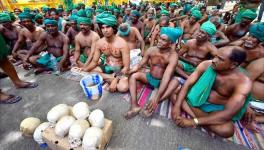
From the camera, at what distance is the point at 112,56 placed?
356 cm

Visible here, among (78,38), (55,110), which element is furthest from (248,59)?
(78,38)

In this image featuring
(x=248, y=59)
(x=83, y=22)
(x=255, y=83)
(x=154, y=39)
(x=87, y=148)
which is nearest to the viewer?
(x=87, y=148)

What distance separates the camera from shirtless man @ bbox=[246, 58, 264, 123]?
2609mm

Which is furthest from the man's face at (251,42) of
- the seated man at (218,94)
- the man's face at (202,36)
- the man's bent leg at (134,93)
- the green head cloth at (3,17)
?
the green head cloth at (3,17)

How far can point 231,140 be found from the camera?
2.25m

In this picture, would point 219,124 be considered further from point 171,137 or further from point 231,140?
point 171,137

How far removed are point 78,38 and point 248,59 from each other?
3953 millimetres

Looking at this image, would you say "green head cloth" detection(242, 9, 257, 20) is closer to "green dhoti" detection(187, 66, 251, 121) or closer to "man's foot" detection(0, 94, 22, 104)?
"green dhoti" detection(187, 66, 251, 121)

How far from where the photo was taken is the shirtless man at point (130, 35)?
4634 mm

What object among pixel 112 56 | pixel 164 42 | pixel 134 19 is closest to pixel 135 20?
pixel 134 19

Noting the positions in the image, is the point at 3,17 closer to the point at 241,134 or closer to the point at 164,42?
the point at 164,42

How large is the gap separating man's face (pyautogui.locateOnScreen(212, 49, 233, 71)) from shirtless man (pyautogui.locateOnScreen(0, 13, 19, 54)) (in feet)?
17.5

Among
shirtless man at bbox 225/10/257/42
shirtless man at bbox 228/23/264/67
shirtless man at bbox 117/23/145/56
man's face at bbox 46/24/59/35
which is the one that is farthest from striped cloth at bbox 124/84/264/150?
shirtless man at bbox 225/10/257/42

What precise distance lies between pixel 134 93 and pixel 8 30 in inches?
175
